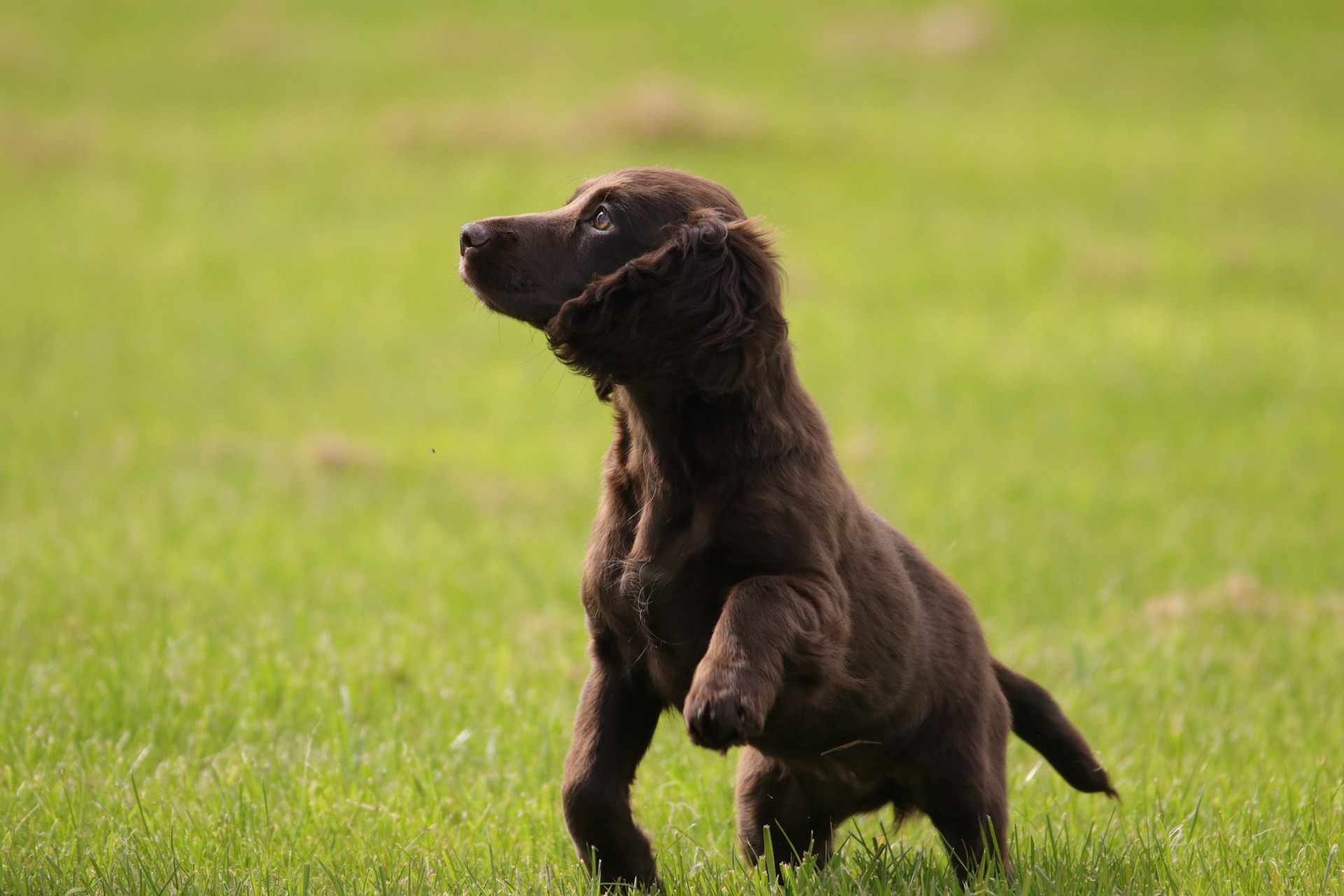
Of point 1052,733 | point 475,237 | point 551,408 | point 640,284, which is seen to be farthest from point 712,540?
point 551,408

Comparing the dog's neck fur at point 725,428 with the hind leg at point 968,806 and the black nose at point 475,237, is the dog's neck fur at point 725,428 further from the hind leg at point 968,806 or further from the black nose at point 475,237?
the hind leg at point 968,806

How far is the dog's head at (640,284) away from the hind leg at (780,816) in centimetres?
110

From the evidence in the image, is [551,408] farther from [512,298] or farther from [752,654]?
[752,654]

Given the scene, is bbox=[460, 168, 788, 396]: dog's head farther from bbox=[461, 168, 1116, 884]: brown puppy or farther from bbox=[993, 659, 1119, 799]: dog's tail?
bbox=[993, 659, 1119, 799]: dog's tail

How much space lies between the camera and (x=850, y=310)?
46.3ft

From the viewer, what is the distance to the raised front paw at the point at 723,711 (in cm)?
285

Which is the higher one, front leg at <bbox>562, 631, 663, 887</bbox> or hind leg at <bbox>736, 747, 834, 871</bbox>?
front leg at <bbox>562, 631, 663, 887</bbox>

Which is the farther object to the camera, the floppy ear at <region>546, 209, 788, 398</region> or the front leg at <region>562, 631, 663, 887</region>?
the front leg at <region>562, 631, 663, 887</region>

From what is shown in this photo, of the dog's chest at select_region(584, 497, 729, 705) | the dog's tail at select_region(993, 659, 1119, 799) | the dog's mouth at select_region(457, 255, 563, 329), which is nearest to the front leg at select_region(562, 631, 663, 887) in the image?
the dog's chest at select_region(584, 497, 729, 705)

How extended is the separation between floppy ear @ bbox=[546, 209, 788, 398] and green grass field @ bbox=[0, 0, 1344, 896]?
379mm

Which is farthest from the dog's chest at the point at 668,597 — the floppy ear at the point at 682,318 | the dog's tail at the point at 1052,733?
the dog's tail at the point at 1052,733

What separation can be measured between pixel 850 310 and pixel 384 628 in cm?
882

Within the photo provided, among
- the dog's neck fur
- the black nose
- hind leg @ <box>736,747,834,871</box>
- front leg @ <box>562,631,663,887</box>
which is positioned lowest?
hind leg @ <box>736,747,834,871</box>

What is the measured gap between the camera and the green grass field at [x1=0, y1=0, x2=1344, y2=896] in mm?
4207
